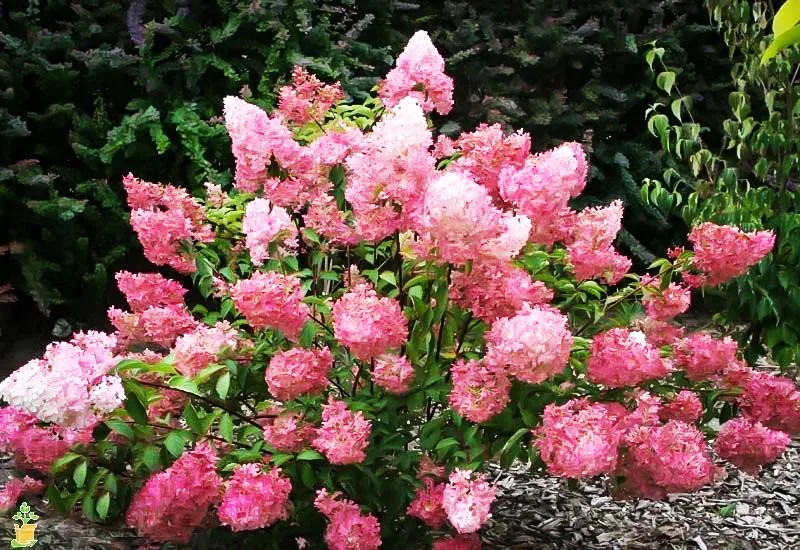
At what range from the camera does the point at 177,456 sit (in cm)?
203

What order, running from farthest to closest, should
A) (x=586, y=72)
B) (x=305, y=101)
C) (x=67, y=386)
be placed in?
(x=586, y=72) < (x=305, y=101) < (x=67, y=386)

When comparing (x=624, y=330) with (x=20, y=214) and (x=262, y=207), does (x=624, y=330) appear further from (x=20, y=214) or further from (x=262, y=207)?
(x=20, y=214)

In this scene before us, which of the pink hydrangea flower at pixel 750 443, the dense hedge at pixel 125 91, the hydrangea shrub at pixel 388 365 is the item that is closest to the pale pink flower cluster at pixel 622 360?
the hydrangea shrub at pixel 388 365

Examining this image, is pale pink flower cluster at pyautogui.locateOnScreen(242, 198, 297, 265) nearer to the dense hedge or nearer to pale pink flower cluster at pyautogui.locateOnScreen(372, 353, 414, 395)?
pale pink flower cluster at pyautogui.locateOnScreen(372, 353, 414, 395)

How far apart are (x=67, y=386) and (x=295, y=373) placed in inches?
18.6

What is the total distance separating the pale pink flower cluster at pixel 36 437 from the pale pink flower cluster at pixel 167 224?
459 millimetres

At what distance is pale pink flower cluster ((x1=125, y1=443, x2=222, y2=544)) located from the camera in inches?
79.0

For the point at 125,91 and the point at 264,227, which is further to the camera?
the point at 125,91

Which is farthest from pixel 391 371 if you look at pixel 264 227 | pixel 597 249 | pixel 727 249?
pixel 727 249

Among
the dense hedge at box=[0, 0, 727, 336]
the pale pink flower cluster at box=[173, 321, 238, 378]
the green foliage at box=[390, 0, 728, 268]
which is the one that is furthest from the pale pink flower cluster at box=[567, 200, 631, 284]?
the green foliage at box=[390, 0, 728, 268]

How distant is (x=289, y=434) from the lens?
2125 mm

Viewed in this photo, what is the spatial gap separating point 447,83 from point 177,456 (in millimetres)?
1090

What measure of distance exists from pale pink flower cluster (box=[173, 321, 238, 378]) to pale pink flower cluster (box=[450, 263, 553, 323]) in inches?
20.8

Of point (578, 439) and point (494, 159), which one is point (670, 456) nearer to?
point (578, 439)
